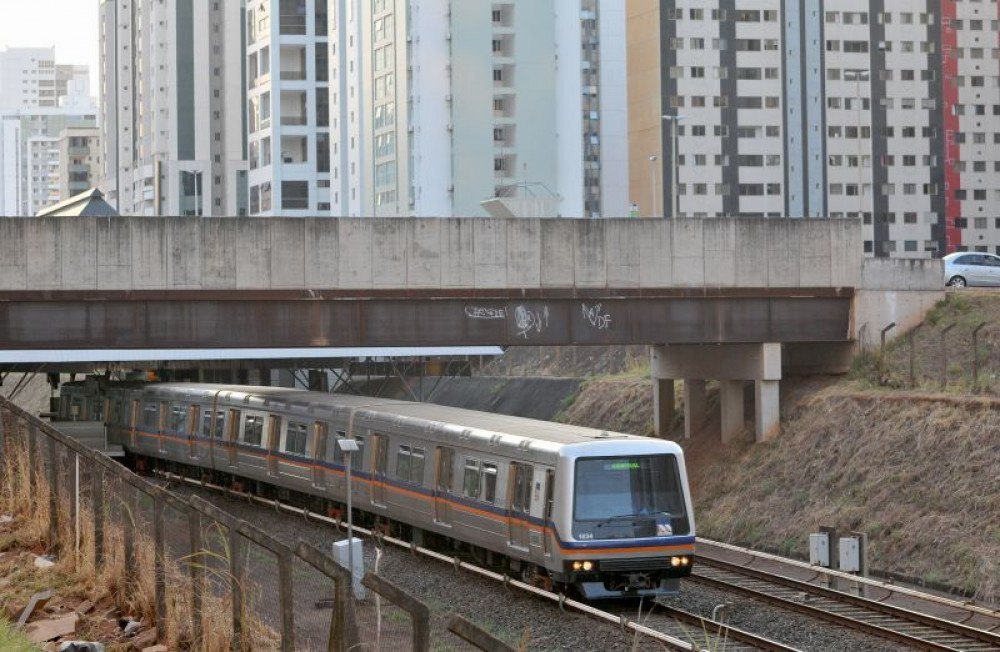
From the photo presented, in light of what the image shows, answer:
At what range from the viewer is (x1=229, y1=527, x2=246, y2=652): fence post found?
10813mm

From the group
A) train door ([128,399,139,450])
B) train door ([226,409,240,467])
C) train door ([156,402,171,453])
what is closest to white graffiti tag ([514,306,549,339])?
train door ([226,409,240,467])

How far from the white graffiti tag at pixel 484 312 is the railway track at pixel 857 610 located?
31.2 ft

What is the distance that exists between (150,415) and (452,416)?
1954 centimetres

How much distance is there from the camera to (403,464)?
87.4 ft

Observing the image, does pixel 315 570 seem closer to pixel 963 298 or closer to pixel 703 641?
pixel 703 641

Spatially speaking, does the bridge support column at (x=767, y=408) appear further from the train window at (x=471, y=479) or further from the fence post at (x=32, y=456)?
the fence post at (x=32, y=456)

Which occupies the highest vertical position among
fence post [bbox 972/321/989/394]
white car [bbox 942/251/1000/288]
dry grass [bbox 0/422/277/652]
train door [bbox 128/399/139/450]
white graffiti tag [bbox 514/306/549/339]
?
white car [bbox 942/251/1000/288]

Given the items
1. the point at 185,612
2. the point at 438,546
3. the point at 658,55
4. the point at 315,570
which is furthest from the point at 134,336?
the point at 658,55

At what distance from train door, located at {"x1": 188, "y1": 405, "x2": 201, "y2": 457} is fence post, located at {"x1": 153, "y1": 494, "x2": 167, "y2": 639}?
2768 centimetres

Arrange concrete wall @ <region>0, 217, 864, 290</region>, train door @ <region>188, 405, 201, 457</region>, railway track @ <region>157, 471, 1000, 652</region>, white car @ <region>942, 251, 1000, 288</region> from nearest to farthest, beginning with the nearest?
railway track @ <region>157, 471, 1000, 652</region>, concrete wall @ <region>0, 217, 864, 290</region>, train door @ <region>188, 405, 201, 457</region>, white car @ <region>942, 251, 1000, 288</region>

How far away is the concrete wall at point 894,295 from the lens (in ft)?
123

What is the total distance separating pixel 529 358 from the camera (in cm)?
6800

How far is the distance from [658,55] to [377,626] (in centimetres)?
9754

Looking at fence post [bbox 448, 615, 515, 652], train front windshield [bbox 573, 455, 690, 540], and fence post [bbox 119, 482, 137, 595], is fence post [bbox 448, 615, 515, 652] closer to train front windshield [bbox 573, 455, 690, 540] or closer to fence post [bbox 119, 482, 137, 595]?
fence post [bbox 119, 482, 137, 595]
